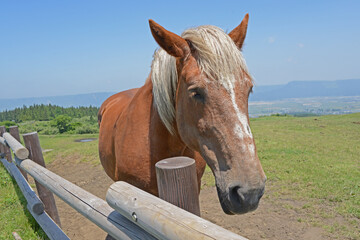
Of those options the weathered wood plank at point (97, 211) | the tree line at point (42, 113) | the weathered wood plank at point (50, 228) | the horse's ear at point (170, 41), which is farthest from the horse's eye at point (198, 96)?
the tree line at point (42, 113)

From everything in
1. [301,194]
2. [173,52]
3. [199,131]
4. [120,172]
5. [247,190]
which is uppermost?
[173,52]

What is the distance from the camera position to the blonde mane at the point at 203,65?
164cm

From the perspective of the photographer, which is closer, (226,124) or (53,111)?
(226,124)

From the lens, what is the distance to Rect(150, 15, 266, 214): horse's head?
138 centimetres

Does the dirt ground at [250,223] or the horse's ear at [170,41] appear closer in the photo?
the horse's ear at [170,41]

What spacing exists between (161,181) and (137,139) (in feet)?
3.27

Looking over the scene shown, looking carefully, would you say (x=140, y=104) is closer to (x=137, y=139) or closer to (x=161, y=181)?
(x=137, y=139)

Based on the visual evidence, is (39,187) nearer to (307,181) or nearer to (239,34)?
(239,34)

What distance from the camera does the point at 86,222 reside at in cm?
489

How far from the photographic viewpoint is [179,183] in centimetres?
130

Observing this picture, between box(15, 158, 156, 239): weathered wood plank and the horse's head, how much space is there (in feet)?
1.81

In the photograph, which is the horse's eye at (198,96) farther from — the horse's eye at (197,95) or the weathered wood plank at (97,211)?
the weathered wood plank at (97,211)

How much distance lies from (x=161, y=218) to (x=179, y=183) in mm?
196

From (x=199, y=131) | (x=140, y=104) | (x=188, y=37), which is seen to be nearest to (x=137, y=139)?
(x=140, y=104)
